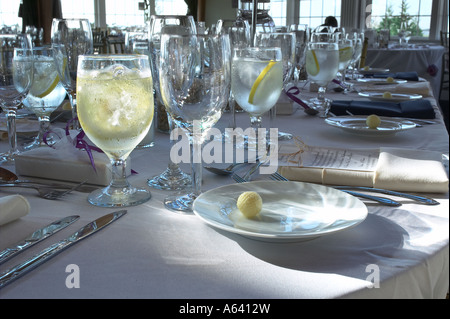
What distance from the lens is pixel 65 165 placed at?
742 mm

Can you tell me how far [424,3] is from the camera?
791 cm

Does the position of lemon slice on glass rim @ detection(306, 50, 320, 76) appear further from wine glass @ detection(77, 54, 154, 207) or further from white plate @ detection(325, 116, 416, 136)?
wine glass @ detection(77, 54, 154, 207)

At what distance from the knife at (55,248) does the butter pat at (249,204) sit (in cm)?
16

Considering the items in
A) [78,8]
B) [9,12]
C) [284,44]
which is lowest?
[284,44]

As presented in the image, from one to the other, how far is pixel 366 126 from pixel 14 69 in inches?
29.5

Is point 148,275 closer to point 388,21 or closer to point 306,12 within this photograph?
point 388,21

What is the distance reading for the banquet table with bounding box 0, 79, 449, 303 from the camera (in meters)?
0.43

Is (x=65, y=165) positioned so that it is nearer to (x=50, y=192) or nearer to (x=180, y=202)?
(x=50, y=192)

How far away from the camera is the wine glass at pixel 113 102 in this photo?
65 cm

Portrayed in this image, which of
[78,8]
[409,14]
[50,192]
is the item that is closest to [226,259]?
[50,192]

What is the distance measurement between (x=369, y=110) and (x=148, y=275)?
98 centimetres

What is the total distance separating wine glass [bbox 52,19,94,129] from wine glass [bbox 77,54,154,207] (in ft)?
0.91

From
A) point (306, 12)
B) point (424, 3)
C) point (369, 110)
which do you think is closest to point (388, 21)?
point (424, 3)

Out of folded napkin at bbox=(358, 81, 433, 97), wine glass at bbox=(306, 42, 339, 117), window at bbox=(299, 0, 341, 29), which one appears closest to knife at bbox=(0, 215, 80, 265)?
wine glass at bbox=(306, 42, 339, 117)
